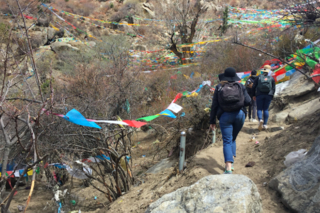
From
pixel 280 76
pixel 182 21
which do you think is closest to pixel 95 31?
pixel 182 21

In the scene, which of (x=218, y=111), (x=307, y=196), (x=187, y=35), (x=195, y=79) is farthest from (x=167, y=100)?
(x=187, y=35)

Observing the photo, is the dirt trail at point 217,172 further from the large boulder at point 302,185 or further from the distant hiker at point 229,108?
the distant hiker at point 229,108

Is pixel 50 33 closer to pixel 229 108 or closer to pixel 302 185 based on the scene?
pixel 229 108

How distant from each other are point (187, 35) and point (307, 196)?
77.5ft

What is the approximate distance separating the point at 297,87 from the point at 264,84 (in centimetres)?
459

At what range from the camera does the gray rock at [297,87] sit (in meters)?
8.46

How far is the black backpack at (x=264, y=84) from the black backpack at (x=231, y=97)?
225 cm

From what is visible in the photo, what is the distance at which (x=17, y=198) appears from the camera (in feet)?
25.5

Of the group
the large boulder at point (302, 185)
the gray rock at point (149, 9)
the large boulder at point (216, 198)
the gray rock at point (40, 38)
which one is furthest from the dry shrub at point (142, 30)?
the large boulder at point (216, 198)

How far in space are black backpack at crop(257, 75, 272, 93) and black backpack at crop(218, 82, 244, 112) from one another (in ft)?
7.40

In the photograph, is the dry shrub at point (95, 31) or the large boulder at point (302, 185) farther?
the dry shrub at point (95, 31)

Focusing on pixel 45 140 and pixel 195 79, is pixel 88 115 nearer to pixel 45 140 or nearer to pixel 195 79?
pixel 45 140

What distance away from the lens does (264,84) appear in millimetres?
5426

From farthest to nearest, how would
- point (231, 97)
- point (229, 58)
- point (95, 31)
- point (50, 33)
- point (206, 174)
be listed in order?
point (95, 31) → point (50, 33) → point (229, 58) → point (206, 174) → point (231, 97)
